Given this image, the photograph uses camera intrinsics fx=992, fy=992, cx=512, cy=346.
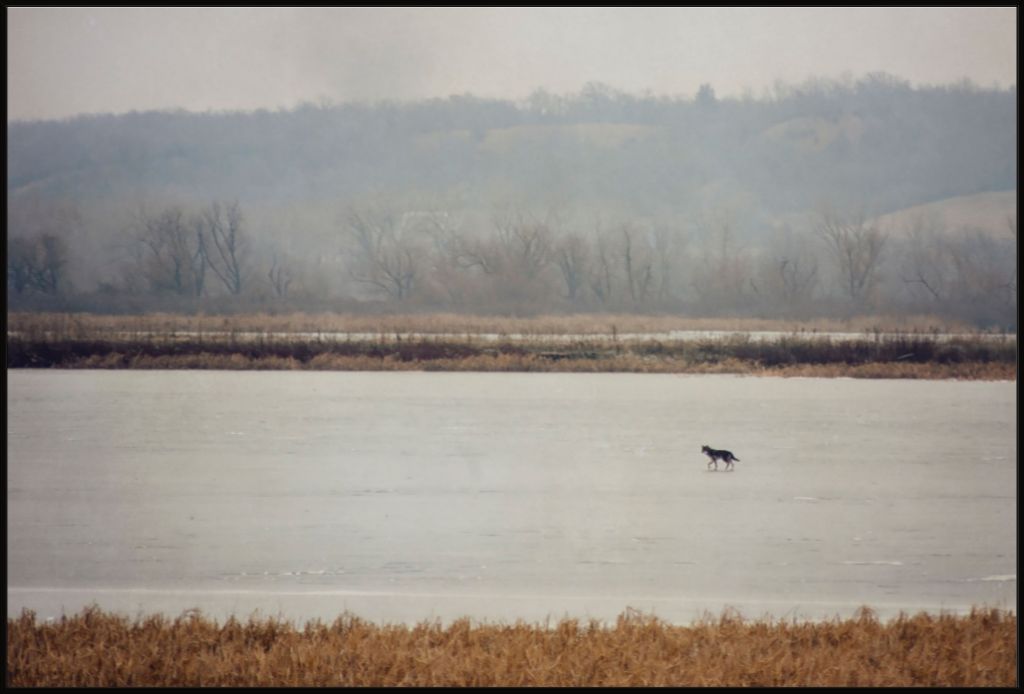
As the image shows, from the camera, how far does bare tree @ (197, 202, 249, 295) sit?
16.3 ft

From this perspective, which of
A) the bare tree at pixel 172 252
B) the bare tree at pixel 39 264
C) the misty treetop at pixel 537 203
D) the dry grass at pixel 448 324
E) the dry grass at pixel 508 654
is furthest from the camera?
the dry grass at pixel 448 324

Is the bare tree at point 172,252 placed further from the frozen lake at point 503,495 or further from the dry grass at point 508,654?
the dry grass at point 508,654

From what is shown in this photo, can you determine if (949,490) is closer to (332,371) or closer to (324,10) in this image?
(332,371)

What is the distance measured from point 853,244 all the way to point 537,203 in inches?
62.3

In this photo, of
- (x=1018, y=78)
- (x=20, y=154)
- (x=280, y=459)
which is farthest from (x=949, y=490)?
(x=20, y=154)

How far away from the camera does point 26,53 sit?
455 cm

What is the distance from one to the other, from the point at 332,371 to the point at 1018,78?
380 cm

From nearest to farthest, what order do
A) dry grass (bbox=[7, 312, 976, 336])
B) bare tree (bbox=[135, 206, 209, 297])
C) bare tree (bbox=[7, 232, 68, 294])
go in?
bare tree (bbox=[7, 232, 68, 294])
bare tree (bbox=[135, 206, 209, 297])
dry grass (bbox=[7, 312, 976, 336])

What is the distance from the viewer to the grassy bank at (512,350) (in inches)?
202

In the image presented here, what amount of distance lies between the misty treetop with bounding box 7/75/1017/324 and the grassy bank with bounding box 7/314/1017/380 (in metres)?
0.21

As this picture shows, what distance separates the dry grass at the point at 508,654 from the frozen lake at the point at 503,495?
24 cm

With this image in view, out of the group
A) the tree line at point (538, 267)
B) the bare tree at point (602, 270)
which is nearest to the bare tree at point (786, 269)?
the tree line at point (538, 267)

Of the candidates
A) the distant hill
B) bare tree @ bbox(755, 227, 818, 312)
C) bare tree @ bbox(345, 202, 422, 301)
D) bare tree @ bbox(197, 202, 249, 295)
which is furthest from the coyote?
bare tree @ bbox(197, 202, 249, 295)

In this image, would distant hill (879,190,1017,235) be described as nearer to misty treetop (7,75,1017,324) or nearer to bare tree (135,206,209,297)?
misty treetop (7,75,1017,324)
